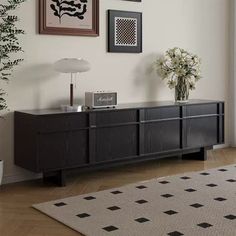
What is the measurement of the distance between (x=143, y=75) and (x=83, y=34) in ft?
3.38

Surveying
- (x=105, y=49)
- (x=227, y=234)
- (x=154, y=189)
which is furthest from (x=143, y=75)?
(x=227, y=234)

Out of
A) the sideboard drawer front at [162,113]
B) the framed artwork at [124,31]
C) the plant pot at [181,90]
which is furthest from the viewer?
the plant pot at [181,90]

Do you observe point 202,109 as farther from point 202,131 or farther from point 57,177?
point 57,177

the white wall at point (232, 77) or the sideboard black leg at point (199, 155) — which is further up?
the white wall at point (232, 77)

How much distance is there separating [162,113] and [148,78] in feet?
2.29

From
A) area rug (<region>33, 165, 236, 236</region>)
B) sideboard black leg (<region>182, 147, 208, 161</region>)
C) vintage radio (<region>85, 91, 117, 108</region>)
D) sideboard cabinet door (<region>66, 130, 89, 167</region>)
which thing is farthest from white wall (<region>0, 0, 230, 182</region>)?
area rug (<region>33, 165, 236, 236</region>)

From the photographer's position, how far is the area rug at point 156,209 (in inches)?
125

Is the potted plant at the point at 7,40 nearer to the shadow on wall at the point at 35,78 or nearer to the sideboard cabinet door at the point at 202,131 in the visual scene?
the shadow on wall at the point at 35,78

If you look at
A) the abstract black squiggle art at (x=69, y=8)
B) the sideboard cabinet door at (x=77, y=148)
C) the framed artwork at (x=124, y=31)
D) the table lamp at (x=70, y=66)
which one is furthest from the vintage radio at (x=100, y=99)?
the abstract black squiggle art at (x=69, y=8)

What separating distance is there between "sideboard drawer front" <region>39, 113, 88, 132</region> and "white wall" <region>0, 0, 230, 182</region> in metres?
0.49

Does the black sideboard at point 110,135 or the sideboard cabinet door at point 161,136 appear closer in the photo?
the black sideboard at point 110,135

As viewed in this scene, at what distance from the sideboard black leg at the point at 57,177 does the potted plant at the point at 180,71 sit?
1.89m

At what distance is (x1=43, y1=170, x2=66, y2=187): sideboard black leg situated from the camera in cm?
442

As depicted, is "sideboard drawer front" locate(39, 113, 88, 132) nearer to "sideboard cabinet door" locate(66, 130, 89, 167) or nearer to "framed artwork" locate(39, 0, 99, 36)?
"sideboard cabinet door" locate(66, 130, 89, 167)
